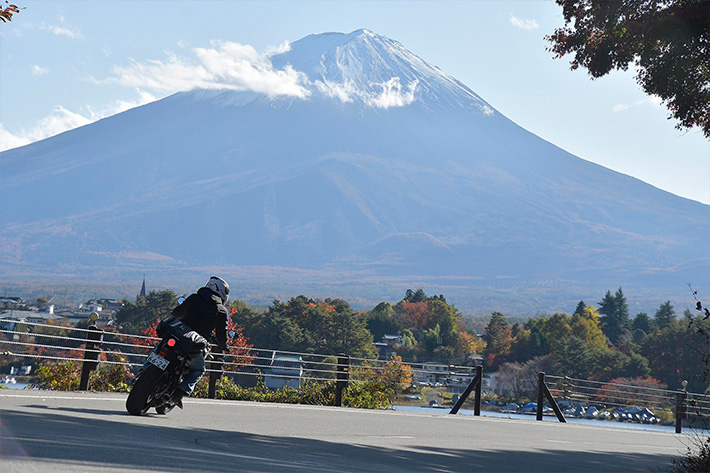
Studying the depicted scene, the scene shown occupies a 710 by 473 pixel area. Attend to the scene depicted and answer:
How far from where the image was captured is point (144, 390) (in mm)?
11789

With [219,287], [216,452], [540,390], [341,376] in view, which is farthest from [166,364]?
[540,390]

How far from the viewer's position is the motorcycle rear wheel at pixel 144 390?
1148cm

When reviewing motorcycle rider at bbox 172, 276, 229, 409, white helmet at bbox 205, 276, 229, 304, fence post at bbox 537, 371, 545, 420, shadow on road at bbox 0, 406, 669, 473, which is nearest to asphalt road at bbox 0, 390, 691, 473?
shadow on road at bbox 0, 406, 669, 473

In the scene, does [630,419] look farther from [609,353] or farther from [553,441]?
[553,441]

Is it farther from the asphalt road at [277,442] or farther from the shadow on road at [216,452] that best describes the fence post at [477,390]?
the shadow on road at [216,452]

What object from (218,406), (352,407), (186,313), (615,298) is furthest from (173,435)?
(615,298)

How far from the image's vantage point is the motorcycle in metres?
11.4

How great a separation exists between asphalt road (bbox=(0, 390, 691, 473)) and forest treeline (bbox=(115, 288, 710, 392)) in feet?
209

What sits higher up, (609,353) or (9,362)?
(609,353)

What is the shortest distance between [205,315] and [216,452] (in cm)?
262

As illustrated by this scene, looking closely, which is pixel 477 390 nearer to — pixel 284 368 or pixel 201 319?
pixel 284 368

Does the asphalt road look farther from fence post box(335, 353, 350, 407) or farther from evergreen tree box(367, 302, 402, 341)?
Answer: evergreen tree box(367, 302, 402, 341)

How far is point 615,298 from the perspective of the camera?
6191 inches

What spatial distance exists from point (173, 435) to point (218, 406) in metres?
5.17
